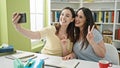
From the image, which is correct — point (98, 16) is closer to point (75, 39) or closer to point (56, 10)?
point (56, 10)

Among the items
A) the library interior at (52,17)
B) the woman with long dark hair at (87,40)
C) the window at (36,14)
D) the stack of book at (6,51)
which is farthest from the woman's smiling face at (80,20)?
the window at (36,14)

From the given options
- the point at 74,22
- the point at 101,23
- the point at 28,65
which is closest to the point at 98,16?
the point at 101,23

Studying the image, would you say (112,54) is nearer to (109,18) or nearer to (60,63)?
(60,63)

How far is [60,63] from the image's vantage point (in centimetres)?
165

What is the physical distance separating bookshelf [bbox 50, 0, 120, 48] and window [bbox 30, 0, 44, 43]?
279 mm

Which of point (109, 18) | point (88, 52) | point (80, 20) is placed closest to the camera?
point (88, 52)

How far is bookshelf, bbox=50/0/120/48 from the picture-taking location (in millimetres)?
4012

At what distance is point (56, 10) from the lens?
4270mm

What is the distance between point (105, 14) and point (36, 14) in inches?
63.0

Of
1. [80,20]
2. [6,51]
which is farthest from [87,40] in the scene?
Result: [6,51]

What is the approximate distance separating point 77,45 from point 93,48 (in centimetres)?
20

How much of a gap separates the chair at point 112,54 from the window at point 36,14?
7.99ft

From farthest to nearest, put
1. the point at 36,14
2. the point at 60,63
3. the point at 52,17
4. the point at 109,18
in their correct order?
the point at 52,17
the point at 36,14
the point at 109,18
the point at 60,63

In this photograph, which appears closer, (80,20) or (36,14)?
(80,20)
